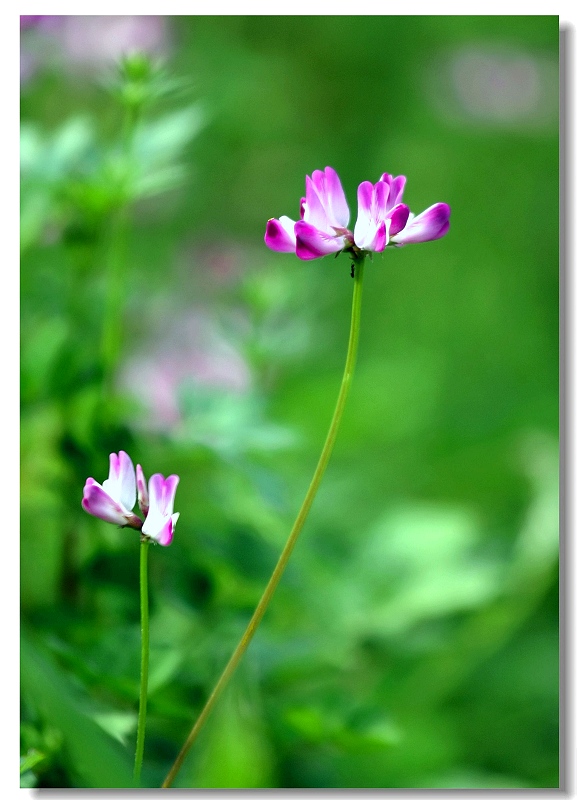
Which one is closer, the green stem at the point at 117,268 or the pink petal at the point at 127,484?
the pink petal at the point at 127,484

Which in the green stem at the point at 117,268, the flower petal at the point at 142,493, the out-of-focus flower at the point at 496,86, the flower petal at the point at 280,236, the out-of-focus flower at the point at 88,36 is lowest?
the flower petal at the point at 142,493

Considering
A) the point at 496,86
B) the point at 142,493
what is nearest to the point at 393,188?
the point at 142,493

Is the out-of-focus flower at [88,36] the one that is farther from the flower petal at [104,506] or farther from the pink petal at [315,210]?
the flower petal at [104,506]

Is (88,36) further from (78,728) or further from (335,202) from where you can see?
(78,728)

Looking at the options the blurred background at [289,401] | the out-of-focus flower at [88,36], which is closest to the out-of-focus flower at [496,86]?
the blurred background at [289,401]

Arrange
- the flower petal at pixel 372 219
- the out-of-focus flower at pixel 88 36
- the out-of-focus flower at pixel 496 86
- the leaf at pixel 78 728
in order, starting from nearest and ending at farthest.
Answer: the flower petal at pixel 372 219, the leaf at pixel 78 728, the out-of-focus flower at pixel 88 36, the out-of-focus flower at pixel 496 86

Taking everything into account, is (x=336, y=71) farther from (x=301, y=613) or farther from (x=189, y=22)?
(x=301, y=613)

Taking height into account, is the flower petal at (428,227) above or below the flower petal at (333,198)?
below

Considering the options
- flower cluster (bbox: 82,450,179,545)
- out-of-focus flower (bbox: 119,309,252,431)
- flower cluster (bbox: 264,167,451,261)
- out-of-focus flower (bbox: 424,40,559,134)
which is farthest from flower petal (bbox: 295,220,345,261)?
out-of-focus flower (bbox: 424,40,559,134)
